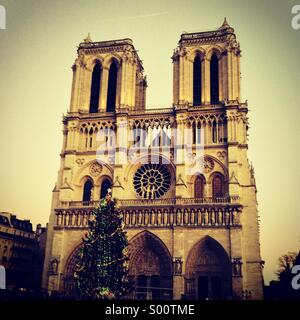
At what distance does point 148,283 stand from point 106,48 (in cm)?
2141

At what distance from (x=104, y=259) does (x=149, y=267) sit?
6145 mm

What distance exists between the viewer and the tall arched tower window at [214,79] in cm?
3772

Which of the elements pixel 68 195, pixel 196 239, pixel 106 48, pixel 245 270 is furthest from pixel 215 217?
pixel 106 48

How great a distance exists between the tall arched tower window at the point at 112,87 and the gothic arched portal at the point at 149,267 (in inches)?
483

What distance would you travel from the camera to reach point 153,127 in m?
37.4

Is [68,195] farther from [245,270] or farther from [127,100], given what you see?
[245,270]

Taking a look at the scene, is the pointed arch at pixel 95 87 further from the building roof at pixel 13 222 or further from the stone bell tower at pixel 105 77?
the building roof at pixel 13 222

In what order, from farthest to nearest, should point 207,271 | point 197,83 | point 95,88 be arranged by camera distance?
point 95,88 → point 197,83 → point 207,271

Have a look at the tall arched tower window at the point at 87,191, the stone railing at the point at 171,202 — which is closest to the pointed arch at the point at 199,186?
the stone railing at the point at 171,202

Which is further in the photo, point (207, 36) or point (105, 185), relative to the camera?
point (207, 36)

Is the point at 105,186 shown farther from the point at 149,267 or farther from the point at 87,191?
the point at 149,267

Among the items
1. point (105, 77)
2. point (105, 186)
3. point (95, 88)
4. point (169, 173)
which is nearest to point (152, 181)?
point (169, 173)

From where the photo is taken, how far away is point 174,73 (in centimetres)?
3922

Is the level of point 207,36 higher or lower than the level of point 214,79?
higher
